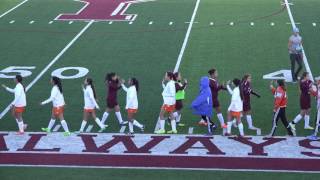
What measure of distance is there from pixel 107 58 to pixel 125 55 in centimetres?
67

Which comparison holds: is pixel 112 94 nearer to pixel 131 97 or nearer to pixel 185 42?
pixel 131 97

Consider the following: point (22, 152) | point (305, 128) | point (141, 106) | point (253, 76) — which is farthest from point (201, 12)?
point (22, 152)

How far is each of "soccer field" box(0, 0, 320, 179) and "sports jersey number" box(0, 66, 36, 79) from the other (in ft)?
0.10

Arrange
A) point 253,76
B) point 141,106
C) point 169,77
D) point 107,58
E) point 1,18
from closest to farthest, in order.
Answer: point 169,77 < point 141,106 < point 253,76 < point 107,58 < point 1,18

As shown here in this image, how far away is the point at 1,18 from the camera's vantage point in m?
27.5

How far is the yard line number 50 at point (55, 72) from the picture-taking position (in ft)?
65.0

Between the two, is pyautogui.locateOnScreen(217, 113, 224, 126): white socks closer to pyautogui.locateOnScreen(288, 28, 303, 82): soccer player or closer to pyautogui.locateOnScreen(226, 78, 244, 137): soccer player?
pyautogui.locateOnScreen(226, 78, 244, 137): soccer player

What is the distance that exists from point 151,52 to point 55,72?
3638 millimetres

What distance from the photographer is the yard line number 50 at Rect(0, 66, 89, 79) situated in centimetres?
1981

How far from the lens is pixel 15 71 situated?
2028 cm

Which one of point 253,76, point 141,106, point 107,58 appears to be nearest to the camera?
point 141,106

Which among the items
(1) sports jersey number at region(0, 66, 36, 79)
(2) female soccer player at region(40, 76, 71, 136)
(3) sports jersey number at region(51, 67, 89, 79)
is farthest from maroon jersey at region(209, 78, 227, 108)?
(1) sports jersey number at region(0, 66, 36, 79)

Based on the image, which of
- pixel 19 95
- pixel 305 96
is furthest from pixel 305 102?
pixel 19 95

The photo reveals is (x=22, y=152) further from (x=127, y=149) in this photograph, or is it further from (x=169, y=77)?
(x=169, y=77)
